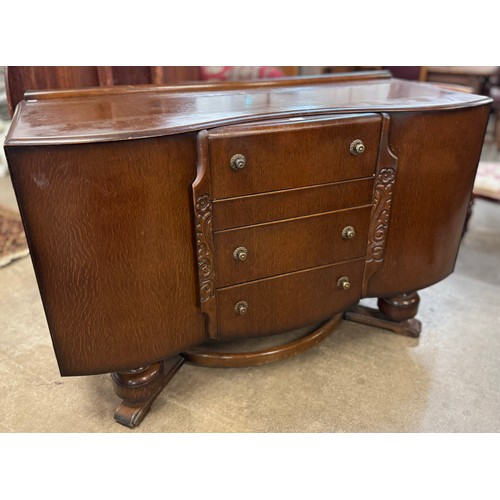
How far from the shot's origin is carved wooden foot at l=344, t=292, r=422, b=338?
1645mm

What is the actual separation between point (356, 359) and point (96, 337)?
2.83 feet

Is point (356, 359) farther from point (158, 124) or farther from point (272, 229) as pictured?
point (158, 124)

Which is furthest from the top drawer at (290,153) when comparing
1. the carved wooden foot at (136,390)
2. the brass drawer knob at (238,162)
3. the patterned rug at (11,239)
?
the patterned rug at (11,239)

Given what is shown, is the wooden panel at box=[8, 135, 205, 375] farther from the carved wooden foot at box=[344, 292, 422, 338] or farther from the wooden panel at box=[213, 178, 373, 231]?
the carved wooden foot at box=[344, 292, 422, 338]

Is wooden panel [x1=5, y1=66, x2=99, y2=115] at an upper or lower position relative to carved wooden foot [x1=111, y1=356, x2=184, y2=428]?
upper

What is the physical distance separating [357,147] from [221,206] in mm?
377

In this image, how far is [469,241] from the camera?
2.37 metres

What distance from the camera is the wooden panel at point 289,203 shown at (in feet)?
3.78

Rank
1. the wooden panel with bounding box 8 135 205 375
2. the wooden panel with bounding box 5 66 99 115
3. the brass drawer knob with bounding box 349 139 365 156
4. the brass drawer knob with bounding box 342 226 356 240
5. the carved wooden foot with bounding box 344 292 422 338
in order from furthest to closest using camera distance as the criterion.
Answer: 1. the carved wooden foot with bounding box 344 292 422 338
2. the wooden panel with bounding box 5 66 99 115
3. the brass drawer knob with bounding box 342 226 356 240
4. the brass drawer knob with bounding box 349 139 365 156
5. the wooden panel with bounding box 8 135 205 375

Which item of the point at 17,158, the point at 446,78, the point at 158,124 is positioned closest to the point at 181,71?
the point at 158,124

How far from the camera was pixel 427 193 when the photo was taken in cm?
137

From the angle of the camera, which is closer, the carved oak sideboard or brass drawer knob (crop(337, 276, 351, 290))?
the carved oak sideboard


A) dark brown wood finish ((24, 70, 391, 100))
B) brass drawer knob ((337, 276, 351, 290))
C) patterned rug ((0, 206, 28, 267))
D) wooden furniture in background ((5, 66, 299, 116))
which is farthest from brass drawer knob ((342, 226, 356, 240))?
patterned rug ((0, 206, 28, 267))

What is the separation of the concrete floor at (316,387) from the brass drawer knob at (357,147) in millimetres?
719
